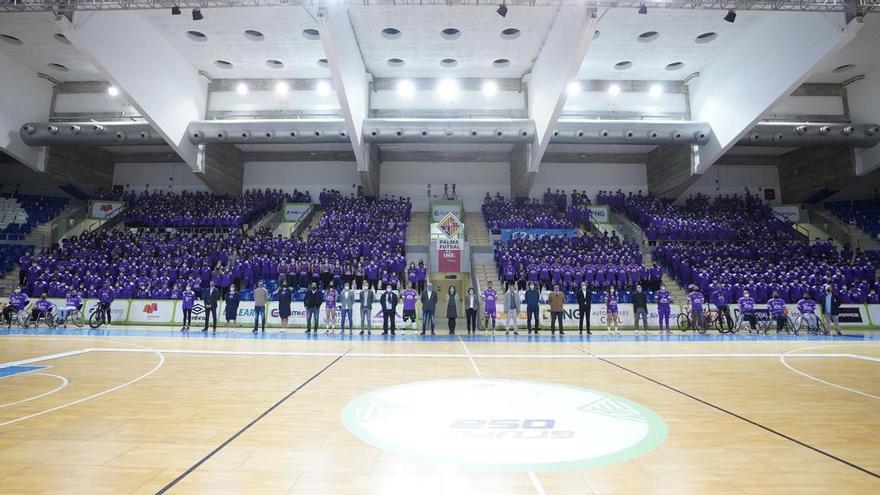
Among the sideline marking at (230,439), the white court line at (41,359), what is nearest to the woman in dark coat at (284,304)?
the white court line at (41,359)

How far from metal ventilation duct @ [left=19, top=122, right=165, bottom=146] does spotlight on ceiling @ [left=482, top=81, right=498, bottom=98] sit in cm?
1872

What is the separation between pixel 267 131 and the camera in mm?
23891

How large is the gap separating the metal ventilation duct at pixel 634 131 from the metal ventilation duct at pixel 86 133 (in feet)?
75.4

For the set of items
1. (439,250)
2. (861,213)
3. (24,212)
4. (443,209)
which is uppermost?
(443,209)

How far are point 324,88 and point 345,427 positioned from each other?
2452 cm

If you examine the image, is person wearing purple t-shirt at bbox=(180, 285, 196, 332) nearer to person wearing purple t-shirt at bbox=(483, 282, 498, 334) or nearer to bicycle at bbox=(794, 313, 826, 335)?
person wearing purple t-shirt at bbox=(483, 282, 498, 334)

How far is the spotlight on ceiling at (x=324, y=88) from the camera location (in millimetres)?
25234

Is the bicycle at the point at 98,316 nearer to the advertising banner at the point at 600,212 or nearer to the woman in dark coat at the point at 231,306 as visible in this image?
the woman in dark coat at the point at 231,306

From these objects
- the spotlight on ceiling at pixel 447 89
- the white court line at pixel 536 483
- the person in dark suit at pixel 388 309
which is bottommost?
the white court line at pixel 536 483

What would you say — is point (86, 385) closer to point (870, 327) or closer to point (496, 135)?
point (496, 135)

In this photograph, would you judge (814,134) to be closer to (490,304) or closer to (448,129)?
(448,129)

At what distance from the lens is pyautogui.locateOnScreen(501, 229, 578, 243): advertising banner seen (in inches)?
872

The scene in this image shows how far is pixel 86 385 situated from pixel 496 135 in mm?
21006

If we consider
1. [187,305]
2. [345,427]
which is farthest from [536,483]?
[187,305]
